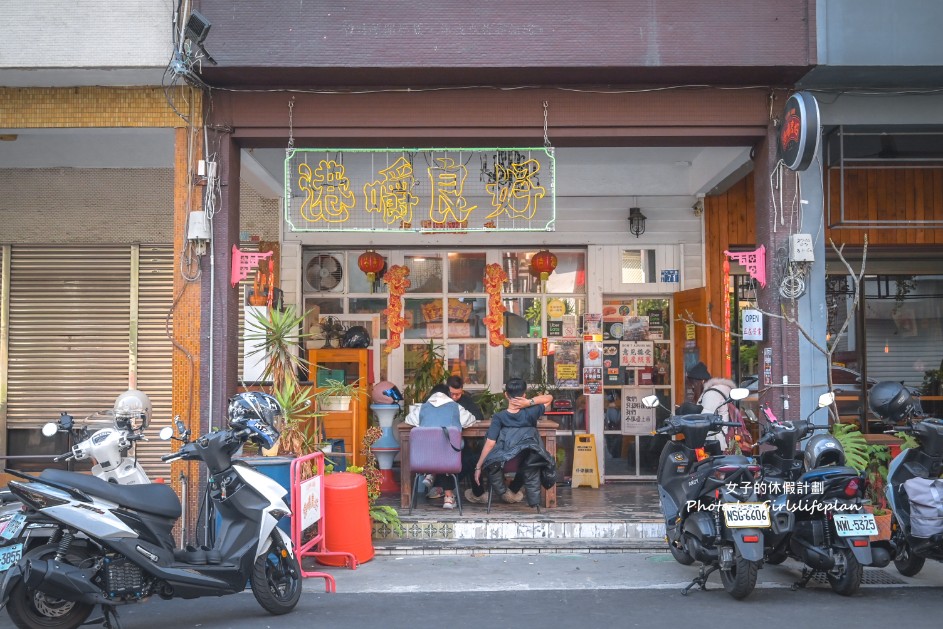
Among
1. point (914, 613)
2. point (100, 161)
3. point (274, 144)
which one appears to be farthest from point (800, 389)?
point (100, 161)

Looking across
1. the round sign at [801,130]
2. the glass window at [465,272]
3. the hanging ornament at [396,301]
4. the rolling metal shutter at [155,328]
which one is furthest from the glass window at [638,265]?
the rolling metal shutter at [155,328]

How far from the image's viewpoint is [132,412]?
6.78 metres

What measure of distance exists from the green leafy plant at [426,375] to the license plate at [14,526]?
5.86m

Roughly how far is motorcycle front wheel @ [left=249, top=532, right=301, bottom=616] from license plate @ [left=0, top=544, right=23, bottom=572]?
139 centimetres

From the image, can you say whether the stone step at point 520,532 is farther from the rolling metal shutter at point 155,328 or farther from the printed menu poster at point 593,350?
the rolling metal shutter at point 155,328

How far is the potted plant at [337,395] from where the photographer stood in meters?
8.51

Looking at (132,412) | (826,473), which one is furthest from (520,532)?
(132,412)

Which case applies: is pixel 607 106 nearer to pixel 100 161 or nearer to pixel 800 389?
pixel 800 389

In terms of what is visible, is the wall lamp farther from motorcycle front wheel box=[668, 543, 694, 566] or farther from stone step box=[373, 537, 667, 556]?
motorcycle front wheel box=[668, 543, 694, 566]

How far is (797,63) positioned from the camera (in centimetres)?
768

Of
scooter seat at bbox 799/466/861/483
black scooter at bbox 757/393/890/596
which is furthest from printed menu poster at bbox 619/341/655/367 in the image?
scooter seat at bbox 799/466/861/483

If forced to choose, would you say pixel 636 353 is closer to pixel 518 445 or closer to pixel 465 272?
Answer: pixel 465 272

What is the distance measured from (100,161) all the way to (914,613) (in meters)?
9.53

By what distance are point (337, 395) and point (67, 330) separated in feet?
12.2
